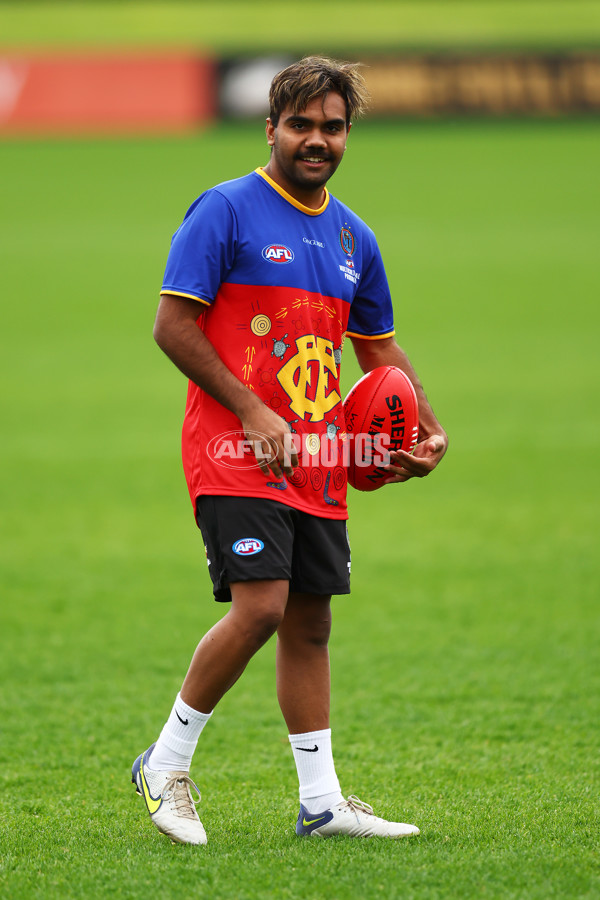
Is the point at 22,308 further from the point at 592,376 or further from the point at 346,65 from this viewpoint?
the point at 346,65

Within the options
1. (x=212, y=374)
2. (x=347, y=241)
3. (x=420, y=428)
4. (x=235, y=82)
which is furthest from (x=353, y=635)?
(x=235, y=82)

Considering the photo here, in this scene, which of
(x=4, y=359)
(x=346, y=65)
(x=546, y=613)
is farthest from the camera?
(x=4, y=359)

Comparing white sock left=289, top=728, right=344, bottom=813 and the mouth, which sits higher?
the mouth

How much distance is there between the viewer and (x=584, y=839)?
329 cm

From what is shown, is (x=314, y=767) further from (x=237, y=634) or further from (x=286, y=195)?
(x=286, y=195)

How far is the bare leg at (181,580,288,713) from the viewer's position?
327 centimetres

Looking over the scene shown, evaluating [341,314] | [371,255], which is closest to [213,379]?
[341,314]

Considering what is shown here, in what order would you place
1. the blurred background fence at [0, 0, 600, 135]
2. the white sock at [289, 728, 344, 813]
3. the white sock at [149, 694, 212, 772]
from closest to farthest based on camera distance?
the white sock at [149, 694, 212, 772]
the white sock at [289, 728, 344, 813]
the blurred background fence at [0, 0, 600, 135]

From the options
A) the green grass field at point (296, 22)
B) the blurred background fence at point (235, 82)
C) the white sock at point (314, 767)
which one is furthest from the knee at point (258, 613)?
the green grass field at point (296, 22)

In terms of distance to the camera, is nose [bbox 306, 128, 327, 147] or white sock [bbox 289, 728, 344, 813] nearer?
nose [bbox 306, 128, 327, 147]

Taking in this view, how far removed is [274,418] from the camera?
10.7ft

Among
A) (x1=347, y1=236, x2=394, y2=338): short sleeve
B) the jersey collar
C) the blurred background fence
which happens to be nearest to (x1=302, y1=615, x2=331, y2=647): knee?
(x1=347, y1=236, x2=394, y2=338): short sleeve

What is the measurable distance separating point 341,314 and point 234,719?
2.09 metres

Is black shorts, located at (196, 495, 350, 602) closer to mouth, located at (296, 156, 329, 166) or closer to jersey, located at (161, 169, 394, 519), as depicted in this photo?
jersey, located at (161, 169, 394, 519)
